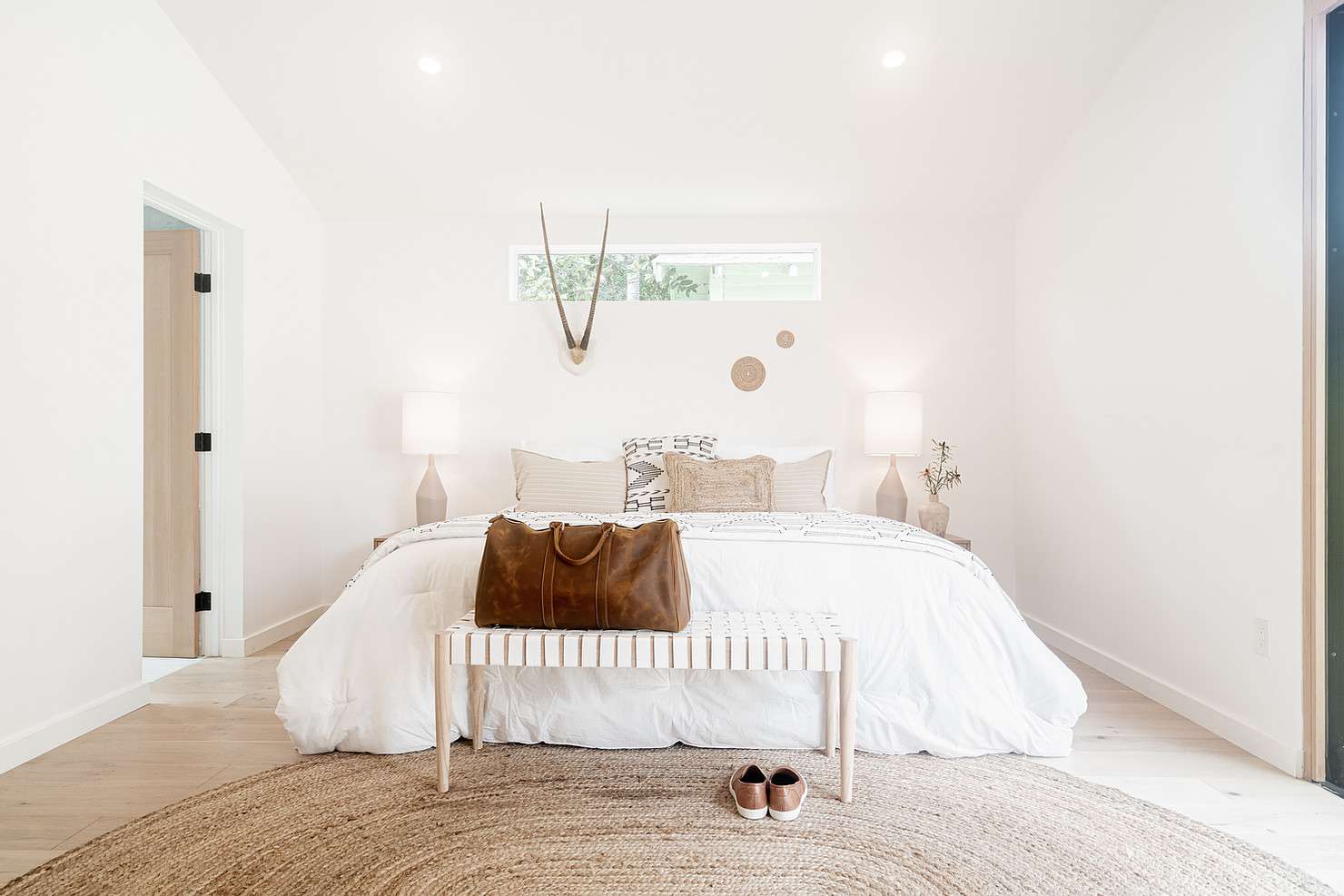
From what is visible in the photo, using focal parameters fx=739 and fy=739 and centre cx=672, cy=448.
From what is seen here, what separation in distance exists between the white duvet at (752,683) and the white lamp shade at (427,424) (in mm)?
1639

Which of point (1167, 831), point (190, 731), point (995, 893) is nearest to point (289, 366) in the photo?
point (190, 731)

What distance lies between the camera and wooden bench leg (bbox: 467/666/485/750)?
229 cm

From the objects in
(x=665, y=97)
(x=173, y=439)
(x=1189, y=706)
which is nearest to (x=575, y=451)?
(x=665, y=97)

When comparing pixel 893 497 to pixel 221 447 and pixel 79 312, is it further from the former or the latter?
pixel 79 312

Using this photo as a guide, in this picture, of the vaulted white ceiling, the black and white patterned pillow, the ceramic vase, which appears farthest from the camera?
the ceramic vase

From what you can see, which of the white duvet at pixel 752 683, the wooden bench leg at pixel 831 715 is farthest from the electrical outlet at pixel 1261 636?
the wooden bench leg at pixel 831 715

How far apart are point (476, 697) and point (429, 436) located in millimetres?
1940

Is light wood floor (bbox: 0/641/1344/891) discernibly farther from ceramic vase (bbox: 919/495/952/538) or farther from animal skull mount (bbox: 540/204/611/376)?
animal skull mount (bbox: 540/204/611/376)

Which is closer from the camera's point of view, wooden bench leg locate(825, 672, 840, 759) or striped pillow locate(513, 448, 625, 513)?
wooden bench leg locate(825, 672, 840, 759)

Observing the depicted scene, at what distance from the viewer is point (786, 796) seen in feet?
6.07

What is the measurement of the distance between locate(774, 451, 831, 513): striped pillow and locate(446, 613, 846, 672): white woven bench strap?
1.41 meters

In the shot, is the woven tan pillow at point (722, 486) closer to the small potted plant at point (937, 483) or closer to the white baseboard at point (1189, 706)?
the small potted plant at point (937, 483)

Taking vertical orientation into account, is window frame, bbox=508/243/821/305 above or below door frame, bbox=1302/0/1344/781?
above

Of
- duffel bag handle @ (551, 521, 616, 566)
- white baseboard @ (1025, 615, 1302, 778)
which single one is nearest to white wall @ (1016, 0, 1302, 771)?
white baseboard @ (1025, 615, 1302, 778)
